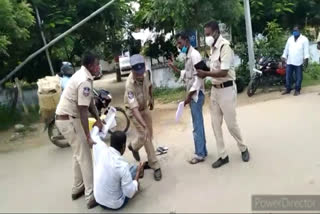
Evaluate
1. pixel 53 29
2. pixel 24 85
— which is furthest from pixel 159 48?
pixel 24 85

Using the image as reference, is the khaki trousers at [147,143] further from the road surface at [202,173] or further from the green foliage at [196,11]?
the green foliage at [196,11]

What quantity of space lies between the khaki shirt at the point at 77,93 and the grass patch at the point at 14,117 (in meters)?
5.45

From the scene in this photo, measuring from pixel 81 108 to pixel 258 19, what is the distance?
10.1m

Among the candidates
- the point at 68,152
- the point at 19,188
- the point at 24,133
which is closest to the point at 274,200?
the point at 19,188

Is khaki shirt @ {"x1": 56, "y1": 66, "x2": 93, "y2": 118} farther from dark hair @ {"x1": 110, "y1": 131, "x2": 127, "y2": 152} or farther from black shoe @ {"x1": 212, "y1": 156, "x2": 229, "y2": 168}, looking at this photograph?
black shoe @ {"x1": 212, "y1": 156, "x2": 229, "y2": 168}

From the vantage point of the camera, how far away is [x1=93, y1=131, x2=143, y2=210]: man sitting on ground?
4426 mm

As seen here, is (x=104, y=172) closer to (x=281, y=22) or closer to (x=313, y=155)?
(x=313, y=155)

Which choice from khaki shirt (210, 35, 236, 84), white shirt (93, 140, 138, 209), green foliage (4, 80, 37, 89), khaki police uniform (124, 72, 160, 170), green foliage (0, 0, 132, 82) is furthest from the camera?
green foliage (4, 80, 37, 89)

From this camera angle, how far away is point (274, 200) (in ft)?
14.3

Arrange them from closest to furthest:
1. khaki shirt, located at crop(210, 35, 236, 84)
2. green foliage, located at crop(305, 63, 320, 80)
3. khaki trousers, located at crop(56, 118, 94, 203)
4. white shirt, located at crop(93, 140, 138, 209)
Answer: white shirt, located at crop(93, 140, 138, 209) < khaki trousers, located at crop(56, 118, 94, 203) < khaki shirt, located at crop(210, 35, 236, 84) < green foliage, located at crop(305, 63, 320, 80)

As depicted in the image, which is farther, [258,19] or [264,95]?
[258,19]

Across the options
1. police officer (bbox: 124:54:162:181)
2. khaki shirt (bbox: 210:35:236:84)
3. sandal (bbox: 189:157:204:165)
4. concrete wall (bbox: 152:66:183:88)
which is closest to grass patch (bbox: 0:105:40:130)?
concrete wall (bbox: 152:66:183:88)

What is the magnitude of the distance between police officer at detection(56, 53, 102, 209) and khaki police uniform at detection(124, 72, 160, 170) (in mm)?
510

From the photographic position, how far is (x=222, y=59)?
516 centimetres
